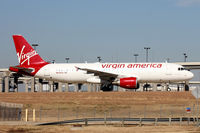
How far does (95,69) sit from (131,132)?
35.3m

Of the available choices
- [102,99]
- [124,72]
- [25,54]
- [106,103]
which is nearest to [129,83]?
[124,72]

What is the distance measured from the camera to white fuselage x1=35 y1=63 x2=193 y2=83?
60094 mm

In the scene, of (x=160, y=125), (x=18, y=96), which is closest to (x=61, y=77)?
(x=18, y=96)

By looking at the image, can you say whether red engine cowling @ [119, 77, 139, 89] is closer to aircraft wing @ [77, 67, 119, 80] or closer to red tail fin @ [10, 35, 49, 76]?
aircraft wing @ [77, 67, 119, 80]

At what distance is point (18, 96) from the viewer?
204ft

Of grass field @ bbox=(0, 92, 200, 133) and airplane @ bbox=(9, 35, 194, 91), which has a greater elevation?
airplane @ bbox=(9, 35, 194, 91)

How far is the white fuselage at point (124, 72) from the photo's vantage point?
60.1 m

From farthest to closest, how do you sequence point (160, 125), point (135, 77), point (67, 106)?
point (135, 77), point (67, 106), point (160, 125)

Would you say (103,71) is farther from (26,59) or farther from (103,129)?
(103,129)

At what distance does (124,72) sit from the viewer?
201 ft

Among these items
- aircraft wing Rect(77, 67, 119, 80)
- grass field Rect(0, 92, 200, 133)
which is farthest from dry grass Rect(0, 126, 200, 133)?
aircraft wing Rect(77, 67, 119, 80)

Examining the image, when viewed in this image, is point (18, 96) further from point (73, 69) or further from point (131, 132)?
point (131, 132)

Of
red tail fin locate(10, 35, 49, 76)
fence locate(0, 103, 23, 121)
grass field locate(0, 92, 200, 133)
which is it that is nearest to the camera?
fence locate(0, 103, 23, 121)

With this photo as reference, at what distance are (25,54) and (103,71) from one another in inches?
537
